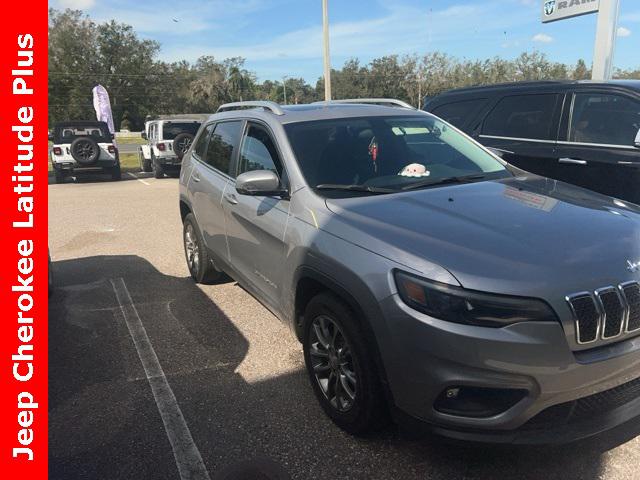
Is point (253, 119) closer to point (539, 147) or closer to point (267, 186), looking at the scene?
point (267, 186)

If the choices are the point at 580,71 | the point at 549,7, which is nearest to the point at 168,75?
the point at 580,71

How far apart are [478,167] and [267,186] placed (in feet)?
5.13

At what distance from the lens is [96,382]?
3.55 m

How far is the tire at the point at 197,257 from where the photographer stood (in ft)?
17.3

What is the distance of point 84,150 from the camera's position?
617 inches

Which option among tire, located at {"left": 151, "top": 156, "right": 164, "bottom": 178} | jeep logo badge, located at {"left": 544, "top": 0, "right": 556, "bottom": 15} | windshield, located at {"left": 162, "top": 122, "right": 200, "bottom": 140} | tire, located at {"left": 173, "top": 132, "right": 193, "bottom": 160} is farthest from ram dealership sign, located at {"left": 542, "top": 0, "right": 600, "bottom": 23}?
tire, located at {"left": 151, "top": 156, "right": 164, "bottom": 178}

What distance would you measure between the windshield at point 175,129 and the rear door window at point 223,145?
1288 centimetres

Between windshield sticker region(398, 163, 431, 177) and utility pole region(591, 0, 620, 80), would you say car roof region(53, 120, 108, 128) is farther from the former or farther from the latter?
windshield sticker region(398, 163, 431, 177)

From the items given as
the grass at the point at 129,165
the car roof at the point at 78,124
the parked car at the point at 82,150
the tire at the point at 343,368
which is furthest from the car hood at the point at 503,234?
the grass at the point at 129,165

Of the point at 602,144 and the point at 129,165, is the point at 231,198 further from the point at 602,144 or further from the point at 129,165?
the point at 129,165

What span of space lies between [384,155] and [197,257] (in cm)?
270

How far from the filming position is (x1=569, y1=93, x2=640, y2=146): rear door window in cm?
485
